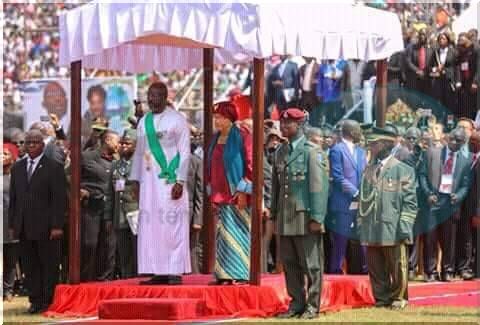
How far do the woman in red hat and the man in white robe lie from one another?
394mm

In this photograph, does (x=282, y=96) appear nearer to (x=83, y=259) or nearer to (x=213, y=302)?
(x=83, y=259)

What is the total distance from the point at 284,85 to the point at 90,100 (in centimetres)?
359

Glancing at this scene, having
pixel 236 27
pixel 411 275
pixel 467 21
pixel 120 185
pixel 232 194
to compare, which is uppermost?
pixel 467 21

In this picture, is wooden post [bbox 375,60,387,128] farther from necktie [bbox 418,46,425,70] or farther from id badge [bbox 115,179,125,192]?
necktie [bbox 418,46,425,70]

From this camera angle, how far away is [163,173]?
1752cm

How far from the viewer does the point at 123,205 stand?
20719 millimetres

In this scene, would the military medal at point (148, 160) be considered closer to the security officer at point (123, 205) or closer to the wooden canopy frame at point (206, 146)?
the wooden canopy frame at point (206, 146)

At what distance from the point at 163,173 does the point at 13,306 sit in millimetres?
3122

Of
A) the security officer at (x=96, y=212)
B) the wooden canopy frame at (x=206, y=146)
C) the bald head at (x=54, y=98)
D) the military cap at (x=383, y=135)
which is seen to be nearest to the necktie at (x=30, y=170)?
the wooden canopy frame at (x=206, y=146)

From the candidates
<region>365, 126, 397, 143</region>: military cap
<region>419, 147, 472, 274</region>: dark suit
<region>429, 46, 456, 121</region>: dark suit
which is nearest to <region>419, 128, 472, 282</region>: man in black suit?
<region>419, 147, 472, 274</region>: dark suit

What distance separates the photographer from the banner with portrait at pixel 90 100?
91.4 ft

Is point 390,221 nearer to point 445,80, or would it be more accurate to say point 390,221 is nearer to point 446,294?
point 446,294

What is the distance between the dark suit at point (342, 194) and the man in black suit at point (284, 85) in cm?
559

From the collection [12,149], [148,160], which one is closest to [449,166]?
[148,160]
